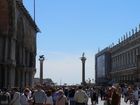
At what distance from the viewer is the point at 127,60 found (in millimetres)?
126438

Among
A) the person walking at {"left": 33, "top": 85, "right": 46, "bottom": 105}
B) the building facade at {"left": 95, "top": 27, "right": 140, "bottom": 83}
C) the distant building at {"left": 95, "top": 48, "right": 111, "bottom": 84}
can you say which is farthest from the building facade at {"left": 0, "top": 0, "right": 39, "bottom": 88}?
the distant building at {"left": 95, "top": 48, "right": 111, "bottom": 84}

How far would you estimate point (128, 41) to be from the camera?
124m

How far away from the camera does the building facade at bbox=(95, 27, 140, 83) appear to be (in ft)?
369

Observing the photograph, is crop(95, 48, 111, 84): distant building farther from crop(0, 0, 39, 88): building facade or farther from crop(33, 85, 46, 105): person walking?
crop(33, 85, 46, 105): person walking

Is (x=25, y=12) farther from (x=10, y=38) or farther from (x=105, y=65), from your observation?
(x=105, y=65)

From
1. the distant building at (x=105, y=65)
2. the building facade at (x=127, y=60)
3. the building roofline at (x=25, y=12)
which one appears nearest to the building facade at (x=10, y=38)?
the building roofline at (x=25, y=12)

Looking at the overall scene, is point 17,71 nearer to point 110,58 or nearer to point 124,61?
point 124,61

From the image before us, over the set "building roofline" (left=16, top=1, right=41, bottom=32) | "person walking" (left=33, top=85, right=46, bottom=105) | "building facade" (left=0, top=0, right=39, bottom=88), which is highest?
"building roofline" (left=16, top=1, right=41, bottom=32)

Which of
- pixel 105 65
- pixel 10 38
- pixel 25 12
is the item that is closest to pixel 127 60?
pixel 105 65

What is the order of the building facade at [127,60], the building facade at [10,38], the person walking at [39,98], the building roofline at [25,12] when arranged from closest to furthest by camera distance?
the person walking at [39,98]
the building facade at [10,38]
the building roofline at [25,12]
the building facade at [127,60]

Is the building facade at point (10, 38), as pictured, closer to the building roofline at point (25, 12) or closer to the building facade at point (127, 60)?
the building roofline at point (25, 12)

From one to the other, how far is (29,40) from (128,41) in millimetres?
66557

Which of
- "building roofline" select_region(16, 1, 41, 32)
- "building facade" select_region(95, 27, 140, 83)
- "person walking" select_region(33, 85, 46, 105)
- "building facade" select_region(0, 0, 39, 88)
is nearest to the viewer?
"person walking" select_region(33, 85, 46, 105)

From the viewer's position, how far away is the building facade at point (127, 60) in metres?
112
